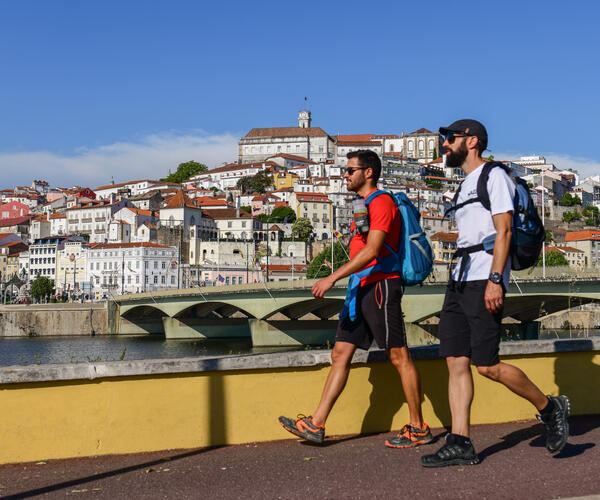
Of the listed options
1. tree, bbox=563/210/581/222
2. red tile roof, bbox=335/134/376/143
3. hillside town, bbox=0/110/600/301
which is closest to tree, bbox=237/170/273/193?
hillside town, bbox=0/110/600/301

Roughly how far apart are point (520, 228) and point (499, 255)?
7.5 inches

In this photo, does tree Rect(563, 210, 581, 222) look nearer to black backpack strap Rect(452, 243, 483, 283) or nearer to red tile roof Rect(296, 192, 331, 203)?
red tile roof Rect(296, 192, 331, 203)

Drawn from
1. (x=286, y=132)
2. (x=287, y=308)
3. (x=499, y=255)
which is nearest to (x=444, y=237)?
(x=287, y=308)

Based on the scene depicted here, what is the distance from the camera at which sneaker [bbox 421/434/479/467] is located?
11.4 feet

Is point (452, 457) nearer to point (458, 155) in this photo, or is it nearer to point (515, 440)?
point (515, 440)

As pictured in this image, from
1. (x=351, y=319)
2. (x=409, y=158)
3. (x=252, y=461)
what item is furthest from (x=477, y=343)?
(x=409, y=158)

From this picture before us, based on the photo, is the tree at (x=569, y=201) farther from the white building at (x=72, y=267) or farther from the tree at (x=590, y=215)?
the white building at (x=72, y=267)

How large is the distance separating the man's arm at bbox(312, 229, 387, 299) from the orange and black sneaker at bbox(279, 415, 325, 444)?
2.19 feet

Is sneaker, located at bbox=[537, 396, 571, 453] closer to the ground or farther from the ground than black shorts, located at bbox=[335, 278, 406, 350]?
closer to the ground

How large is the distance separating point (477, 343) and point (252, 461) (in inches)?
48.9

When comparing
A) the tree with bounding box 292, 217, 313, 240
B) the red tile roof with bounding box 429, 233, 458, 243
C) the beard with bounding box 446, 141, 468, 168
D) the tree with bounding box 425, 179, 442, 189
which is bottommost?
the beard with bounding box 446, 141, 468, 168

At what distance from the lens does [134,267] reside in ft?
257

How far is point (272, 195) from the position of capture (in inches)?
4385

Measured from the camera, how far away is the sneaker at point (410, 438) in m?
3.91
